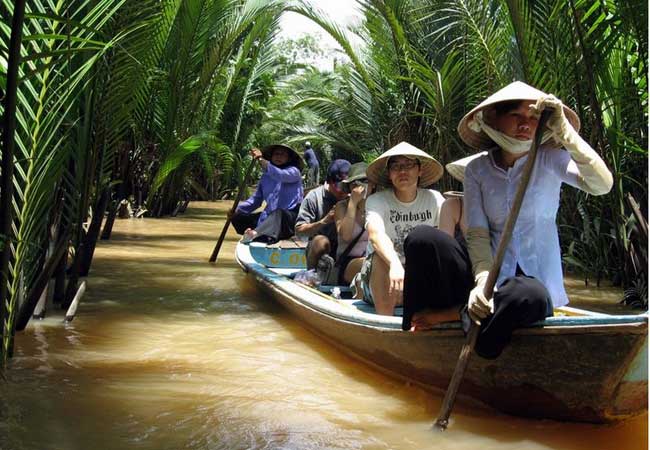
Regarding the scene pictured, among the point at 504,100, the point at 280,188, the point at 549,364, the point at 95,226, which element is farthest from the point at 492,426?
the point at 280,188

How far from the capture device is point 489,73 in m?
8.14

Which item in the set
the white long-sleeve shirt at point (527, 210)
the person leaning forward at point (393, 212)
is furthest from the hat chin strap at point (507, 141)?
the person leaning forward at point (393, 212)

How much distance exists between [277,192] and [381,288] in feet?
12.7

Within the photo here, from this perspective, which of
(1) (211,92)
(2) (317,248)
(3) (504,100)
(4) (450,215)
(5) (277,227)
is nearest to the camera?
(3) (504,100)

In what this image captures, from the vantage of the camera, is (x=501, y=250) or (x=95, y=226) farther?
(x=95, y=226)

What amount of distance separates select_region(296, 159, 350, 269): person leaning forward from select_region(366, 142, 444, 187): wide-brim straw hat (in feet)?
4.15

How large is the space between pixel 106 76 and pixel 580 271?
4.79 metres

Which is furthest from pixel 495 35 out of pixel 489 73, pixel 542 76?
pixel 542 76

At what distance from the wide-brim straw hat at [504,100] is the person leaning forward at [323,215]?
248 cm

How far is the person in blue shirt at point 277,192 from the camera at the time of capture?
7922 millimetres

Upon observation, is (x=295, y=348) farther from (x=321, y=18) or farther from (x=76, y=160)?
(x=321, y=18)

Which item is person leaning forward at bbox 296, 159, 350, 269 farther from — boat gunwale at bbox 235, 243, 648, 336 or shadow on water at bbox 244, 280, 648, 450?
shadow on water at bbox 244, 280, 648, 450

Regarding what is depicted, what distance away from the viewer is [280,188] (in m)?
8.23

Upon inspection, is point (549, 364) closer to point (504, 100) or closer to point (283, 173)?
point (504, 100)
